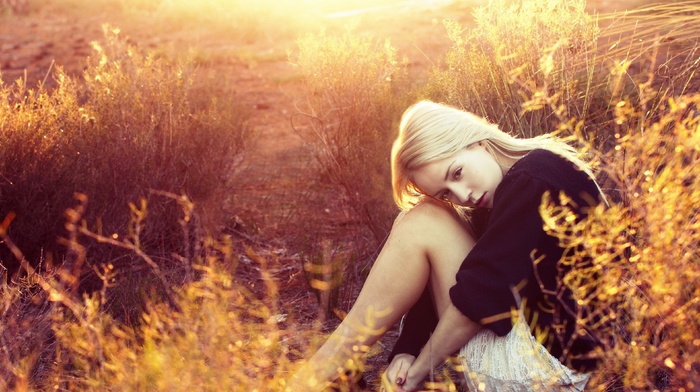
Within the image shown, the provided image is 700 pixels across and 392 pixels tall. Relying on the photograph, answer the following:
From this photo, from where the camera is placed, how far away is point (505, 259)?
2123mm

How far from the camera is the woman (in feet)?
6.96

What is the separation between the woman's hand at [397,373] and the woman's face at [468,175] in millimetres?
551

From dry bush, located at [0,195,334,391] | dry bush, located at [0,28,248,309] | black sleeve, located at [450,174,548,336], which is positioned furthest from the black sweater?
dry bush, located at [0,28,248,309]

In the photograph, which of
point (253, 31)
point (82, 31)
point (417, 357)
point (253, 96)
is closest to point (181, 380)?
point (417, 357)

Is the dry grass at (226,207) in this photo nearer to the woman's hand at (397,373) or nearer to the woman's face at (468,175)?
the woman's hand at (397,373)

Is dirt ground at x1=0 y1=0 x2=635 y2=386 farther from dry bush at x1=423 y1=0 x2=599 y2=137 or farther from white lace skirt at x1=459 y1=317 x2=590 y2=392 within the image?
white lace skirt at x1=459 y1=317 x2=590 y2=392

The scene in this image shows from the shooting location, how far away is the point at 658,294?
164cm

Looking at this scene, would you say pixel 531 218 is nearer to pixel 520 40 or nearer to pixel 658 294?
pixel 658 294

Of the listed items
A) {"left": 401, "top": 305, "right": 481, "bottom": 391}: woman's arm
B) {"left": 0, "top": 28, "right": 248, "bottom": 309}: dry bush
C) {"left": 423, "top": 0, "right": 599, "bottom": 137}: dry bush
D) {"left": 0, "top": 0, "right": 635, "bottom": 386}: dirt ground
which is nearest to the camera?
{"left": 401, "top": 305, "right": 481, "bottom": 391}: woman's arm

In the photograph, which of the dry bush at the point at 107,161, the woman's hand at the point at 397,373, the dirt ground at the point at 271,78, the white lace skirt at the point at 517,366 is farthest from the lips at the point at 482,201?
the dry bush at the point at 107,161

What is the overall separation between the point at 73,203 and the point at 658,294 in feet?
9.21

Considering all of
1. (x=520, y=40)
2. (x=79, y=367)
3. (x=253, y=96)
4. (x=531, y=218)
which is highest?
(x=520, y=40)

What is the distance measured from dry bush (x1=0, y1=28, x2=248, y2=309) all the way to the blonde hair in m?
1.02

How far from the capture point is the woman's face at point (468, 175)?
2318 millimetres
